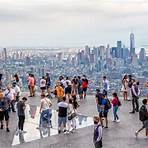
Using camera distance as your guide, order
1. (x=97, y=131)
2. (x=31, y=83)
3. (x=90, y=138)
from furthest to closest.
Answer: (x=31, y=83), (x=90, y=138), (x=97, y=131)

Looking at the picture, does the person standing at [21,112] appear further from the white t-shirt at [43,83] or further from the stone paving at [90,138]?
the white t-shirt at [43,83]

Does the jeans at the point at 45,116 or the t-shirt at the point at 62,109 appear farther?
the jeans at the point at 45,116

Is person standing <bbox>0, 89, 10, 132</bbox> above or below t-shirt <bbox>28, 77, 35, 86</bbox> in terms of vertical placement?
below

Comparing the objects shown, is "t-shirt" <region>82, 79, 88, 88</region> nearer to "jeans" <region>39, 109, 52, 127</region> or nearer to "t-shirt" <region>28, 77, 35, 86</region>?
"t-shirt" <region>28, 77, 35, 86</region>

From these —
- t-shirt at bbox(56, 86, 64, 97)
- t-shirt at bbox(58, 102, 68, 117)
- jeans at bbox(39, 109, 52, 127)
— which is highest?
t-shirt at bbox(56, 86, 64, 97)

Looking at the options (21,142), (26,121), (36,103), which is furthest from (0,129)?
(36,103)

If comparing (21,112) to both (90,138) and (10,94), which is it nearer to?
(90,138)

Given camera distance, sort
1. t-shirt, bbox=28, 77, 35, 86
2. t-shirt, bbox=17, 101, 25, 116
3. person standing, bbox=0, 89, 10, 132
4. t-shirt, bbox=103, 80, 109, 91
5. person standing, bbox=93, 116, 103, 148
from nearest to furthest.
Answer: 1. person standing, bbox=93, 116, 103, 148
2. t-shirt, bbox=17, 101, 25, 116
3. person standing, bbox=0, 89, 10, 132
4. t-shirt, bbox=103, 80, 109, 91
5. t-shirt, bbox=28, 77, 35, 86

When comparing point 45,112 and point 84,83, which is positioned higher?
point 84,83

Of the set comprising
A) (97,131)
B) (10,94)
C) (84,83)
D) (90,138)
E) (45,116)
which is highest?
(84,83)

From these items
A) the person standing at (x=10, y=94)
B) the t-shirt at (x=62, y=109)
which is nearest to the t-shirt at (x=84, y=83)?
the person standing at (x=10, y=94)

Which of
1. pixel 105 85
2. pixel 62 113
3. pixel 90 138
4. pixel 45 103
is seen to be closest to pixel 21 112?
pixel 45 103

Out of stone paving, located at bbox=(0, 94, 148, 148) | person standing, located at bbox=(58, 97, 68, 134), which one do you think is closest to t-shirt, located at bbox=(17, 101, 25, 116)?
stone paving, located at bbox=(0, 94, 148, 148)
